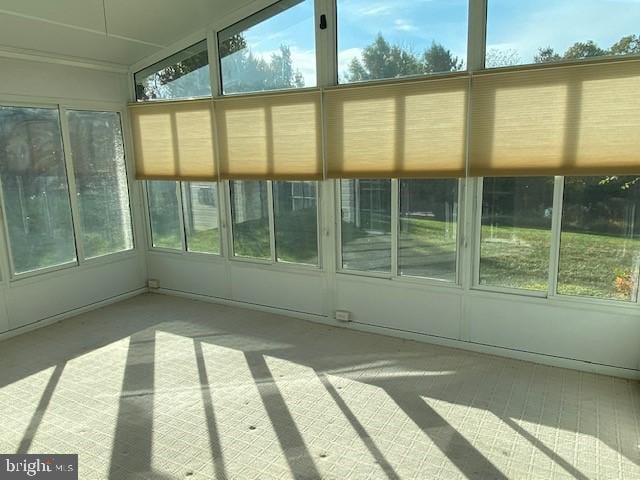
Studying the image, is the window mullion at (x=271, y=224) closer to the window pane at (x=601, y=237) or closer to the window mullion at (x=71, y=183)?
the window mullion at (x=71, y=183)

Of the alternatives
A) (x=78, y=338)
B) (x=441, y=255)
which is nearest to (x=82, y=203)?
(x=78, y=338)

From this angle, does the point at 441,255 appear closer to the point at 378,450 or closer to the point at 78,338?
the point at 378,450

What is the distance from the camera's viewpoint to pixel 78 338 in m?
4.32

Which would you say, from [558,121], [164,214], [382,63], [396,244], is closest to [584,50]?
[558,121]

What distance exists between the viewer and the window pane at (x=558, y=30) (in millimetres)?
3041

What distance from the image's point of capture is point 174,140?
5.01 metres

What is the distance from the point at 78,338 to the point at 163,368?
1.19 m

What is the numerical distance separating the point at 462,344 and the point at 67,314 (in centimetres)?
397

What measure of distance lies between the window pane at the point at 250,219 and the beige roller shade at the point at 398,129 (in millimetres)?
909

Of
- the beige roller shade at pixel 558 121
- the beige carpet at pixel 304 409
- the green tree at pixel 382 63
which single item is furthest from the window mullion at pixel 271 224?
the beige roller shade at pixel 558 121

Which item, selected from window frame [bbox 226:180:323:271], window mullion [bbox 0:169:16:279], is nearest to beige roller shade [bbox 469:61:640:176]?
window frame [bbox 226:180:323:271]

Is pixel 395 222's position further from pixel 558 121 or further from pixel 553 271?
pixel 558 121

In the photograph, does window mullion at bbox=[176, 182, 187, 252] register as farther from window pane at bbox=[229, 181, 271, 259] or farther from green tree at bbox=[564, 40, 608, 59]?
green tree at bbox=[564, 40, 608, 59]

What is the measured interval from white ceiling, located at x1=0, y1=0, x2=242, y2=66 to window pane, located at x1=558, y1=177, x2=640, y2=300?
3398mm
